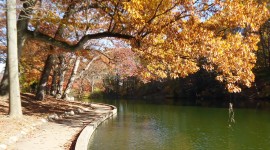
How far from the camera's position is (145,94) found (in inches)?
2724

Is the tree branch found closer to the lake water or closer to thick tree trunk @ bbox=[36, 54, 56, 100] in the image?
the lake water

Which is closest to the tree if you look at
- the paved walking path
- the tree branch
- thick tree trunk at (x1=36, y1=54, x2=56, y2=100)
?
the tree branch

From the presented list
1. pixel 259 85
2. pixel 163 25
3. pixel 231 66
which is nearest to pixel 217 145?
pixel 231 66

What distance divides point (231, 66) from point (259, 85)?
3609 centimetres

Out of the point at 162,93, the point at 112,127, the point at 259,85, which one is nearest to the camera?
the point at 112,127

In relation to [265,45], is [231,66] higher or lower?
lower

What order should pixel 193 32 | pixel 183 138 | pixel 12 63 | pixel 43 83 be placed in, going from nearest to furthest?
pixel 193 32 < pixel 12 63 < pixel 183 138 < pixel 43 83

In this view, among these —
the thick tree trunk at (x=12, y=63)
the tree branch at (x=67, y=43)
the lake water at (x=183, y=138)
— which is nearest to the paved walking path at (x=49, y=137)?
the lake water at (x=183, y=138)

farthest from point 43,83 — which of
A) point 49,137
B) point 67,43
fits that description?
point 49,137

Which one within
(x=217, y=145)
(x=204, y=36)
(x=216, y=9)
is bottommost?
(x=217, y=145)

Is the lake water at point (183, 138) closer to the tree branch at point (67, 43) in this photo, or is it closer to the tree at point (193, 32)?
the tree at point (193, 32)

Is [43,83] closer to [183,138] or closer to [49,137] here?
[49,137]

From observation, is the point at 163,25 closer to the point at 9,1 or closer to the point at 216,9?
the point at 216,9

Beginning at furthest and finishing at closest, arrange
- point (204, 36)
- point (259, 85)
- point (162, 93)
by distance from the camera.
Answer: point (162, 93), point (259, 85), point (204, 36)
